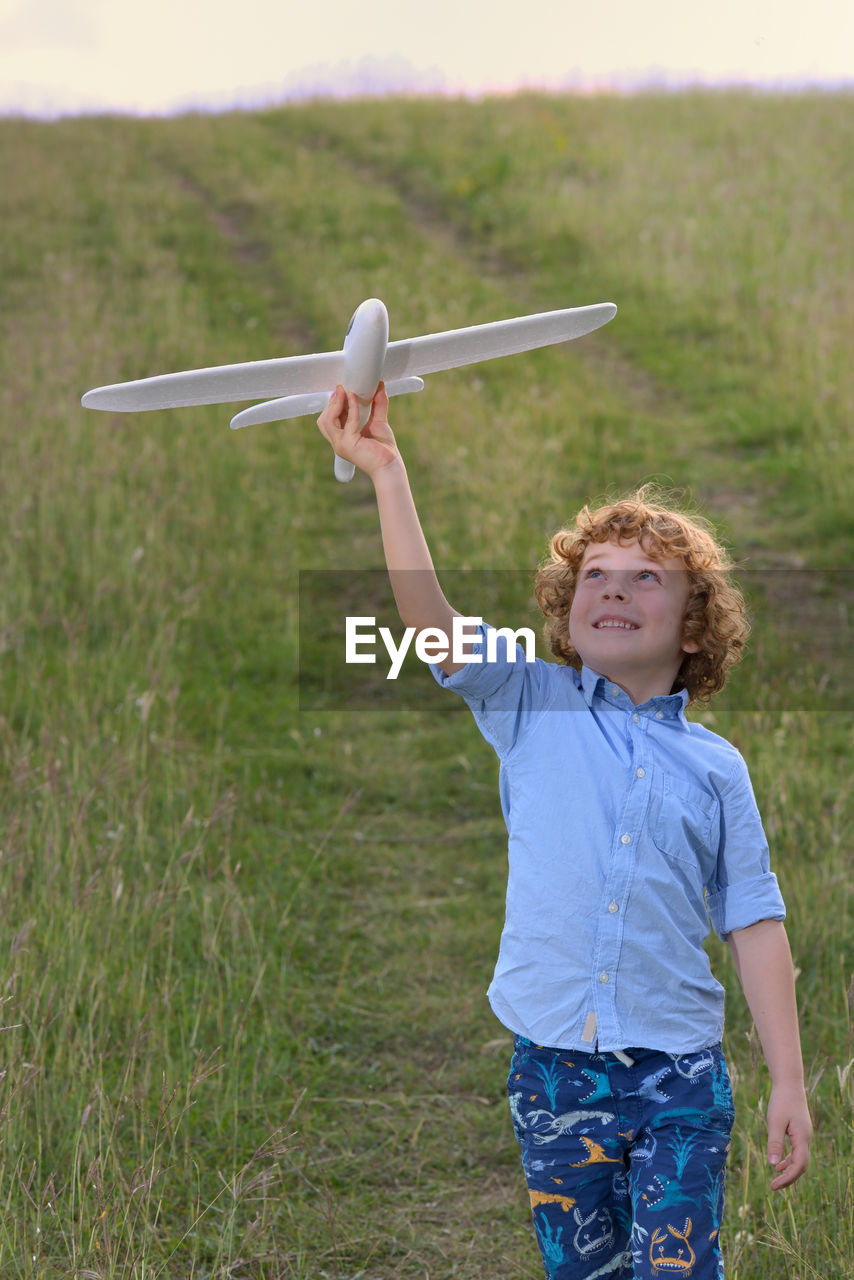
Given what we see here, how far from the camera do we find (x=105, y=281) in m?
11.8

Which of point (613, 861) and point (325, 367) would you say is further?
point (613, 861)

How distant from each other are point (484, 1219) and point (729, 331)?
335 inches

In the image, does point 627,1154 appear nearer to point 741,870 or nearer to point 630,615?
point 741,870

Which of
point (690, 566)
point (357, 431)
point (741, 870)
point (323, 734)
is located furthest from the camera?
point (323, 734)

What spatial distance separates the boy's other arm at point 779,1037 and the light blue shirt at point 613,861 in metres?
0.05

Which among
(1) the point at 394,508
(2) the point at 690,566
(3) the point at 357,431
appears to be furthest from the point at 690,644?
(3) the point at 357,431

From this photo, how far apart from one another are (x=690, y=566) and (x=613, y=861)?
21.2 inches

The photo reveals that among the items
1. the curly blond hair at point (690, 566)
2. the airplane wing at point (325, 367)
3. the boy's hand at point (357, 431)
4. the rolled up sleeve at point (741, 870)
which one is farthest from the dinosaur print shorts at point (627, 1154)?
the airplane wing at point (325, 367)

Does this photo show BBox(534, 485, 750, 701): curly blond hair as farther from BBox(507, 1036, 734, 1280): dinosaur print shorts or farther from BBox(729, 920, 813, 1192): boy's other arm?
BBox(507, 1036, 734, 1280): dinosaur print shorts

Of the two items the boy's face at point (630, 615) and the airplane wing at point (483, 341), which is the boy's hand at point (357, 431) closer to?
the airplane wing at point (483, 341)

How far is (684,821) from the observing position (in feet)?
6.47

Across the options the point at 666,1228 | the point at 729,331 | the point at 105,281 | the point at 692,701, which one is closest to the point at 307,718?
the point at 692,701

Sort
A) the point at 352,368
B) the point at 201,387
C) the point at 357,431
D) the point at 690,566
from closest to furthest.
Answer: the point at 201,387
the point at 352,368
the point at 357,431
the point at 690,566

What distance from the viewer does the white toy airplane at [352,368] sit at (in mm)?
1569
